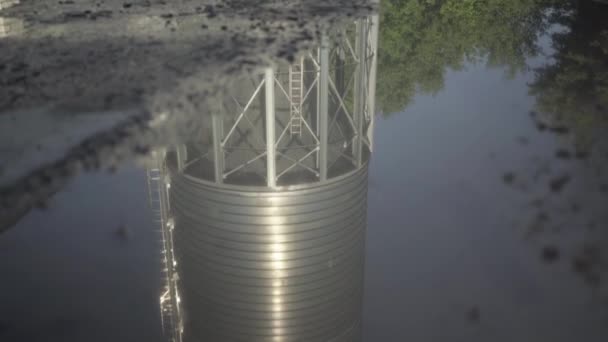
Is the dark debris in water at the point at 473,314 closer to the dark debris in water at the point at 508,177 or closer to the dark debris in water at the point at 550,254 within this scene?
the dark debris in water at the point at 550,254

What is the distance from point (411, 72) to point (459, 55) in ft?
9.70

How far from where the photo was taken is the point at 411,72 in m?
21.1

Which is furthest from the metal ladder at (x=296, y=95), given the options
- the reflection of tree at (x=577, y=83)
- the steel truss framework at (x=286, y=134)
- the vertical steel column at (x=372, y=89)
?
the reflection of tree at (x=577, y=83)

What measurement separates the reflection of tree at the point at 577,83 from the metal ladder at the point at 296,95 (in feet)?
21.3

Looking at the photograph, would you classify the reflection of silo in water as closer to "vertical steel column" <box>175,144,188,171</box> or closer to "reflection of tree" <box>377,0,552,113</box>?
"vertical steel column" <box>175,144,188,171</box>

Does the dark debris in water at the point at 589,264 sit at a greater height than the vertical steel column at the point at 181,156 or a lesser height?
lesser

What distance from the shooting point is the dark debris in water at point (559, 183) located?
10.6 m

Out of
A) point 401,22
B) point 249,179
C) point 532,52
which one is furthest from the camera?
point 401,22

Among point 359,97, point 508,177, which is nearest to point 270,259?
point 508,177

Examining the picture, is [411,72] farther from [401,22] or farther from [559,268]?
[559,268]

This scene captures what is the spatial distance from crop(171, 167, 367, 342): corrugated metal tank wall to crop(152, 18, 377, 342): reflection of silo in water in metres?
0.02

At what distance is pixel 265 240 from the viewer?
9086 millimetres

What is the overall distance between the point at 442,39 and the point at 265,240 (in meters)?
20.2

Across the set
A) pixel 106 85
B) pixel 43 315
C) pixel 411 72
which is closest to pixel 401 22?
pixel 411 72
